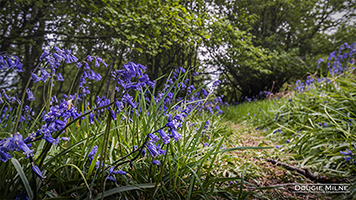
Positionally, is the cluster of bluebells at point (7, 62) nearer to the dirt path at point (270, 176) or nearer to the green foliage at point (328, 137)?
the dirt path at point (270, 176)

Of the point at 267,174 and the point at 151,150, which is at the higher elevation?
the point at 151,150

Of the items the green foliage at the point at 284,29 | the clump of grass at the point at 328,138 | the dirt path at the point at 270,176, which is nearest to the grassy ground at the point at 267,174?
the dirt path at the point at 270,176

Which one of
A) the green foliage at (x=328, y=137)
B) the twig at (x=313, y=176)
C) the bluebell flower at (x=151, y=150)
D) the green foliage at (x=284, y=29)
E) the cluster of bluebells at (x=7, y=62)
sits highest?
the green foliage at (x=284, y=29)

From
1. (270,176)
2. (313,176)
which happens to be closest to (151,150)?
(270,176)

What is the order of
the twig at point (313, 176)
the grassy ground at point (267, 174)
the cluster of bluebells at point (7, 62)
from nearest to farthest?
the cluster of bluebells at point (7, 62), the grassy ground at point (267, 174), the twig at point (313, 176)

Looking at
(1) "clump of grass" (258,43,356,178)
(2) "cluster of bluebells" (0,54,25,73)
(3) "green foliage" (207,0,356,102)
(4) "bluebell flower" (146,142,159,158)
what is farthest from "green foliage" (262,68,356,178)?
(3) "green foliage" (207,0,356,102)

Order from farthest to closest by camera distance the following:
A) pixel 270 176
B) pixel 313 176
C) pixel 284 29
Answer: pixel 284 29
pixel 270 176
pixel 313 176

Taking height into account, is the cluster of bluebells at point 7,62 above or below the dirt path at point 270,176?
above

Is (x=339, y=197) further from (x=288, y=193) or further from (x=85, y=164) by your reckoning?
(x=85, y=164)

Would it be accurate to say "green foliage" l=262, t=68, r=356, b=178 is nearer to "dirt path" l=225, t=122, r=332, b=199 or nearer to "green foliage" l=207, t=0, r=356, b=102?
"dirt path" l=225, t=122, r=332, b=199

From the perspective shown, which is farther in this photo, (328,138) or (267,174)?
(328,138)

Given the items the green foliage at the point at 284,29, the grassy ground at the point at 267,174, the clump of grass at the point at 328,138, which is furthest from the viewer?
the green foliage at the point at 284,29

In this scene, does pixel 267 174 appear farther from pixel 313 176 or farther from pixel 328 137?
pixel 328 137

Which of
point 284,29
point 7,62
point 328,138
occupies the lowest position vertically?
point 328,138
